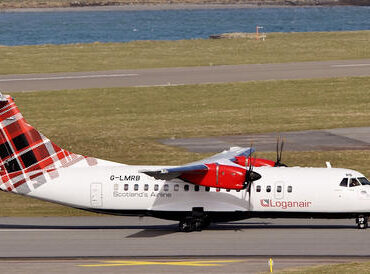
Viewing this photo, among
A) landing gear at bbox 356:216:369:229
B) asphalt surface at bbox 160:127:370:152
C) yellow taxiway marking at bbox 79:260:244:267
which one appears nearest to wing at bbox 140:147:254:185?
yellow taxiway marking at bbox 79:260:244:267

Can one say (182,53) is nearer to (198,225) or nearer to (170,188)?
(170,188)

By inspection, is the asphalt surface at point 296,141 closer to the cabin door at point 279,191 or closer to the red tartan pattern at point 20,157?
the cabin door at point 279,191

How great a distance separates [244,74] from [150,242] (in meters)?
43.4

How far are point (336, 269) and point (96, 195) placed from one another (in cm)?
1121

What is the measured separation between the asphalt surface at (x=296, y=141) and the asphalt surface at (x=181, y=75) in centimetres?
1810

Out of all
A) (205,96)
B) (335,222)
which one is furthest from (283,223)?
(205,96)

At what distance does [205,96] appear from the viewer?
69.4 meters

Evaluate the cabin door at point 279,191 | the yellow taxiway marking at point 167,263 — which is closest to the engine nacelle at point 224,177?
the cabin door at point 279,191

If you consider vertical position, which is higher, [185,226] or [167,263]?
[167,263]

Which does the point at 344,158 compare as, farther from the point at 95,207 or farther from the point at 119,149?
the point at 95,207

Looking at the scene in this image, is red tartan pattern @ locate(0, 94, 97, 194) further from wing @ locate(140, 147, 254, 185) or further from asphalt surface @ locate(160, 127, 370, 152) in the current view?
asphalt surface @ locate(160, 127, 370, 152)

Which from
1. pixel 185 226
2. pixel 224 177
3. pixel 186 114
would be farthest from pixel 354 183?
pixel 186 114

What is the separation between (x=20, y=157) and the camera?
37125 mm

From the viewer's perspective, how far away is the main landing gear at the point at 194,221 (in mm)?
36812
